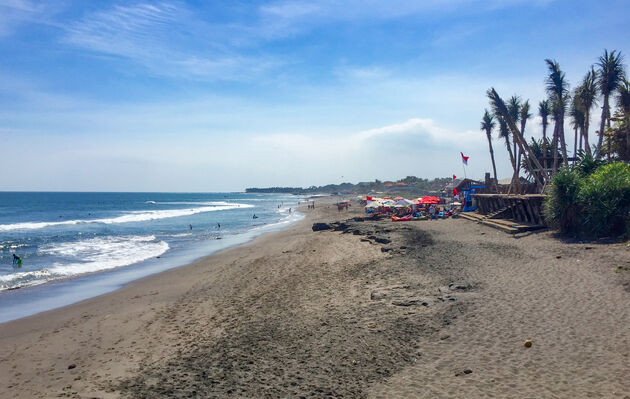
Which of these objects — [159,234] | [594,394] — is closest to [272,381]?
[594,394]

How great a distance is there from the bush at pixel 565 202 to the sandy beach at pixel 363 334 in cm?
259

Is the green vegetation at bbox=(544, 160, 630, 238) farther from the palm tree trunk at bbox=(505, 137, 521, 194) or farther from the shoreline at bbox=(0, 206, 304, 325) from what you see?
the shoreline at bbox=(0, 206, 304, 325)

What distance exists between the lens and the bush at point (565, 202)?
1571 centimetres

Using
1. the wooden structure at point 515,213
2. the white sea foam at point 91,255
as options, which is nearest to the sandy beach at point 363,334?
the wooden structure at point 515,213

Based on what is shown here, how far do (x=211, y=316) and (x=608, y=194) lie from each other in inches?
548

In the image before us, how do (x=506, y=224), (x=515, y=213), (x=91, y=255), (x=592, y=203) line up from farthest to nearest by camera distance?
1. (x=91, y=255)
2. (x=515, y=213)
3. (x=506, y=224)
4. (x=592, y=203)

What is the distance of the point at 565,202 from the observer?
16.0 meters

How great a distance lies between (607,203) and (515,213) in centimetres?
747

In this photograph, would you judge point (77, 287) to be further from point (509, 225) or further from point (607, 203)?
point (607, 203)

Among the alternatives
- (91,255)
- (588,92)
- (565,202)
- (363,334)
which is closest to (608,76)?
(588,92)

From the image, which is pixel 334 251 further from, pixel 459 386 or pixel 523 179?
pixel 523 179

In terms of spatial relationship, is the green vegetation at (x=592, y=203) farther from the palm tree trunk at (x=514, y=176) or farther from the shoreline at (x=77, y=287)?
the shoreline at (x=77, y=287)

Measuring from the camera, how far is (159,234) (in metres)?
35.4

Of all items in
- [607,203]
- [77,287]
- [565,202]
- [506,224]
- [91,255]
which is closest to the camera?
[607,203]
